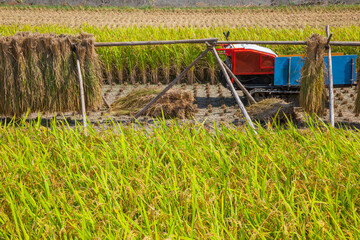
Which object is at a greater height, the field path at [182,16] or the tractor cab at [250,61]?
the field path at [182,16]

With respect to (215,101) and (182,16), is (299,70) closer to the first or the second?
(215,101)

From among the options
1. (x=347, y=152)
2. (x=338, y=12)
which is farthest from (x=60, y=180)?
(x=338, y=12)

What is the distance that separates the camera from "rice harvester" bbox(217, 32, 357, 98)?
7422mm

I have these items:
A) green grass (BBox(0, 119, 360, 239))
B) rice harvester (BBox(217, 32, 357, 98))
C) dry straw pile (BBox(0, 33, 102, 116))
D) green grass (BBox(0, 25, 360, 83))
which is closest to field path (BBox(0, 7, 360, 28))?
green grass (BBox(0, 25, 360, 83))

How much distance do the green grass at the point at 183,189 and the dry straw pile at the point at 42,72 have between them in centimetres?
287

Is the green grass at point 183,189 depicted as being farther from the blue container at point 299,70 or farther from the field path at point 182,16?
the field path at point 182,16

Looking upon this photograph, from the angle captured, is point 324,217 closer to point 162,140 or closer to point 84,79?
point 162,140

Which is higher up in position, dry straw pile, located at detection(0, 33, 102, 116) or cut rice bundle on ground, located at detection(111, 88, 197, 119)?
dry straw pile, located at detection(0, 33, 102, 116)

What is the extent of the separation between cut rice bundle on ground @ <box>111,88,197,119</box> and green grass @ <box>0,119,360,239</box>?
3.41m

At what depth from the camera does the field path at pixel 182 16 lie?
2312 centimetres

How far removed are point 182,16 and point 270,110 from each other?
71.2 feet

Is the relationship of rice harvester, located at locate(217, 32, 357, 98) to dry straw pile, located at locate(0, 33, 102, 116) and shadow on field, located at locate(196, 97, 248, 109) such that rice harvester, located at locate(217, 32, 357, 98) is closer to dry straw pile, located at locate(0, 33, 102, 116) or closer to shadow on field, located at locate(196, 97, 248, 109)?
shadow on field, located at locate(196, 97, 248, 109)

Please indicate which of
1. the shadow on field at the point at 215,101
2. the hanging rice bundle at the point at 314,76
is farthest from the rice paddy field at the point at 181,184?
the shadow on field at the point at 215,101

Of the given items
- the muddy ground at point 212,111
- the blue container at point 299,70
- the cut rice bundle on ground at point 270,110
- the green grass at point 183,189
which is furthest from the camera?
the blue container at point 299,70
